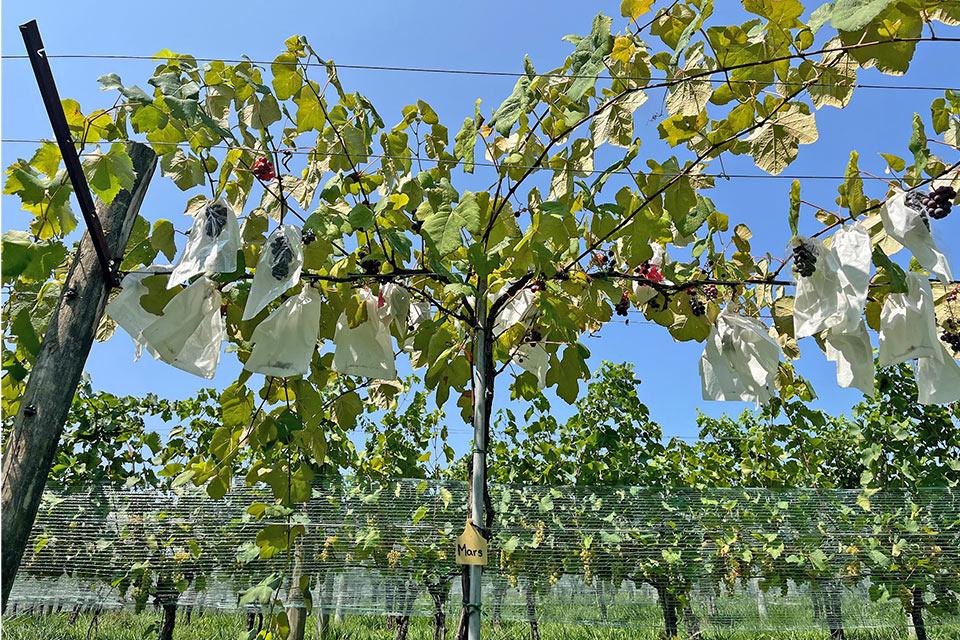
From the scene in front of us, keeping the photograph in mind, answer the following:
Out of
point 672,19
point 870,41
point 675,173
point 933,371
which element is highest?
point 672,19

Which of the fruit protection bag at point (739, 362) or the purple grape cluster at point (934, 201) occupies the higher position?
the purple grape cluster at point (934, 201)

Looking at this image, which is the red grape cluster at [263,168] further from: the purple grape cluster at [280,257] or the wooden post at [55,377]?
the purple grape cluster at [280,257]

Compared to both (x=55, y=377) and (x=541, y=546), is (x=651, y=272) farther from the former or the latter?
(x=541, y=546)

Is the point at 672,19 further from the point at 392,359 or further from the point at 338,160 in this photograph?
the point at 392,359

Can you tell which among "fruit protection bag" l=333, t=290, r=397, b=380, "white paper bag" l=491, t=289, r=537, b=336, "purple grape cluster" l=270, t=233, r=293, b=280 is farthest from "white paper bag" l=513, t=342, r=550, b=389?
"purple grape cluster" l=270, t=233, r=293, b=280

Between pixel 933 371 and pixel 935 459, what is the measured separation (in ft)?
11.4

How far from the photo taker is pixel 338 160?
1.52 m

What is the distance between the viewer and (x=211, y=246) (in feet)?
4.01

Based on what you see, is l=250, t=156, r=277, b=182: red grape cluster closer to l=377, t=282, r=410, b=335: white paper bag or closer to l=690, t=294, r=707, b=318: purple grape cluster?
l=377, t=282, r=410, b=335: white paper bag

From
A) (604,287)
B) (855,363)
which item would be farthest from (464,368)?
(855,363)

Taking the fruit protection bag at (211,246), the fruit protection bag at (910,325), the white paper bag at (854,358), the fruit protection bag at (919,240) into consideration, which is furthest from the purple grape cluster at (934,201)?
the fruit protection bag at (211,246)

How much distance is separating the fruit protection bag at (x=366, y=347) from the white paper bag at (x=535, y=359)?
1.52 ft

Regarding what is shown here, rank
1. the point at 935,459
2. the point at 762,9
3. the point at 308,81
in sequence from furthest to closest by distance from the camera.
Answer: the point at 935,459, the point at 308,81, the point at 762,9

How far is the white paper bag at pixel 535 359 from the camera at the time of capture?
186cm
